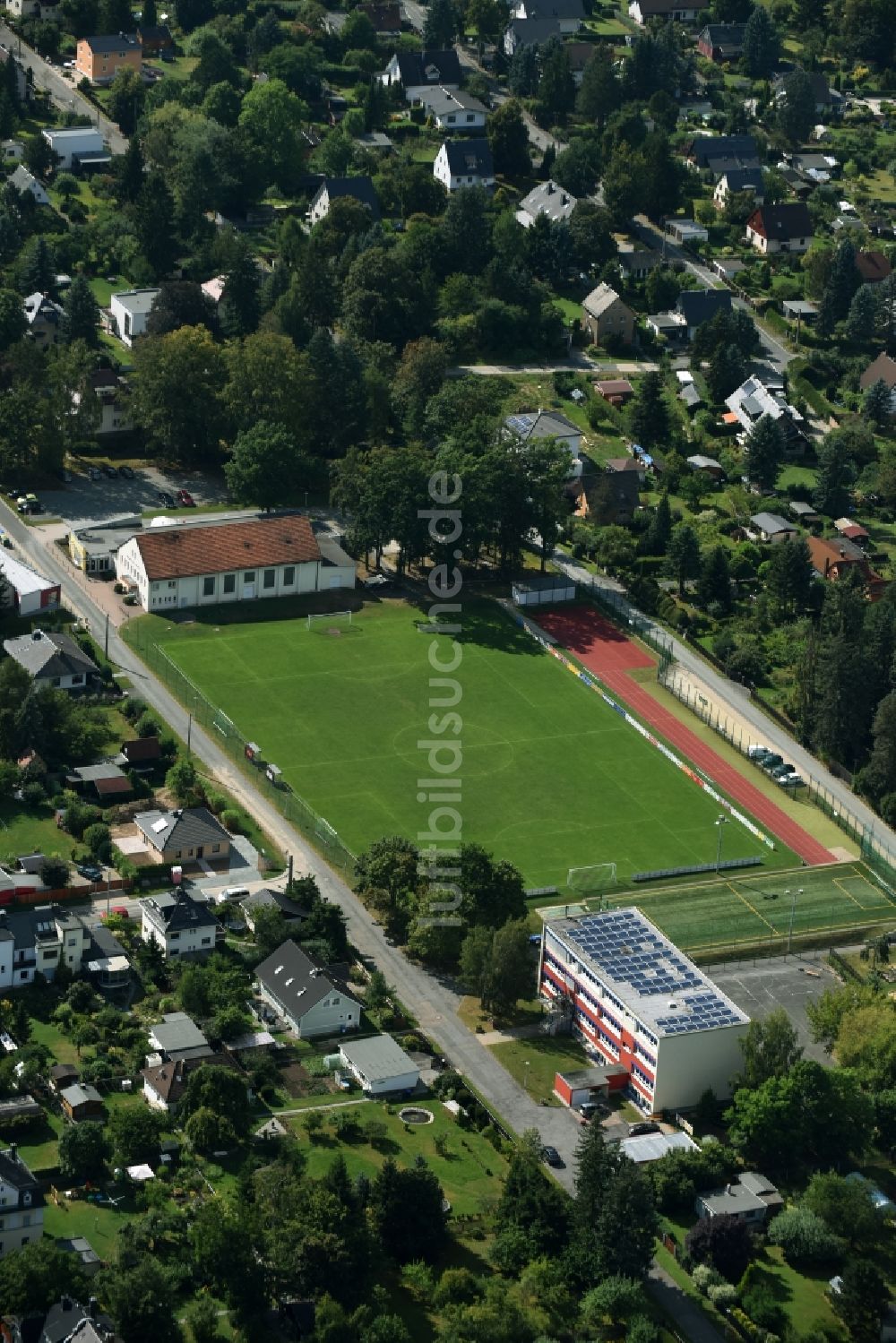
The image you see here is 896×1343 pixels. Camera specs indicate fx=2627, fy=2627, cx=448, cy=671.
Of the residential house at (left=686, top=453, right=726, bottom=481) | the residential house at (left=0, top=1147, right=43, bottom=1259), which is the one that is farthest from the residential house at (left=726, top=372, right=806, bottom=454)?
the residential house at (left=0, top=1147, right=43, bottom=1259)

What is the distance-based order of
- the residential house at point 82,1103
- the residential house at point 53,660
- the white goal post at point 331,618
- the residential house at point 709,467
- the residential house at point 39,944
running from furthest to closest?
1. the residential house at point 709,467
2. the white goal post at point 331,618
3. the residential house at point 53,660
4. the residential house at point 39,944
5. the residential house at point 82,1103

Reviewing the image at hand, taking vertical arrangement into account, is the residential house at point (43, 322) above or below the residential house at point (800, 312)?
above

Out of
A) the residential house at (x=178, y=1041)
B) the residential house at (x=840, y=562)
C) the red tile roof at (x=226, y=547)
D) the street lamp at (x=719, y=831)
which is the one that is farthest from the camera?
the residential house at (x=840, y=562)

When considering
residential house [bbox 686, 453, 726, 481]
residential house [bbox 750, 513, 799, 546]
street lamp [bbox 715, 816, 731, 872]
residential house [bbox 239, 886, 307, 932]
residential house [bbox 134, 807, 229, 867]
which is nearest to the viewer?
residential house [bbox 239, 886, 307, 932]

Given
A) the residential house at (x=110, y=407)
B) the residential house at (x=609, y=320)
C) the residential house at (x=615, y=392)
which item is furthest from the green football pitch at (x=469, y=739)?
the residential house at (x=609, y=320)

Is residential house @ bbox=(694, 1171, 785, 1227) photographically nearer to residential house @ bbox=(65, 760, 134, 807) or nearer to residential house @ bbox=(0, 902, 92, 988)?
residential house @ bbox=(0, 902, 92, 988)

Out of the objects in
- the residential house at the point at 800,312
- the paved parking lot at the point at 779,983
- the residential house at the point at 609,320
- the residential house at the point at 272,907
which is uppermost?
the residential house at the point at 609,320

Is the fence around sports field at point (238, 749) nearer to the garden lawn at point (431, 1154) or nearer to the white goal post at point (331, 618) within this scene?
the white goal post at point (331, 618)

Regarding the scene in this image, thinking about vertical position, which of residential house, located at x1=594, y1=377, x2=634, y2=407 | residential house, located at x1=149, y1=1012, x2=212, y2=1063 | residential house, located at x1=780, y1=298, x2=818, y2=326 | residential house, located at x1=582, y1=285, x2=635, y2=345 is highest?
residential house, located at x1=582, y1=285, x2=635, y2=345
